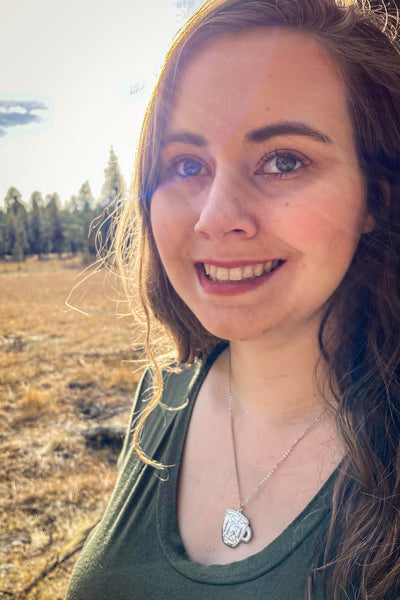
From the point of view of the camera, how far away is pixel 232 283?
1.05 m

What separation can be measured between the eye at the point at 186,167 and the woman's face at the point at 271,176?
0.05 meters

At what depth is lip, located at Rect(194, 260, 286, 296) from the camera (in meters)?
1.02

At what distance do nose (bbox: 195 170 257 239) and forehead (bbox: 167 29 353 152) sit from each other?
0.11 metres

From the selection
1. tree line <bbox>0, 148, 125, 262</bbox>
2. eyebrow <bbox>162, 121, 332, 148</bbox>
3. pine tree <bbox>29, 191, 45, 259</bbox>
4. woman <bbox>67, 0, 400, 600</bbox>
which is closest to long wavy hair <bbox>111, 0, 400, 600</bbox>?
woman <bbox>67, 0, 400, 600</bbox>

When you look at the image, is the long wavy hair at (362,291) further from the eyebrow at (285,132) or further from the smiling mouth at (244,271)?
the smiling mouth at (244,271)

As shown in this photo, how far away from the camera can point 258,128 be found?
98 cm

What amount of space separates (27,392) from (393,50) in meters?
3.76

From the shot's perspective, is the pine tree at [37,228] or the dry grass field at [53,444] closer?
the dry grass field at [53,444]

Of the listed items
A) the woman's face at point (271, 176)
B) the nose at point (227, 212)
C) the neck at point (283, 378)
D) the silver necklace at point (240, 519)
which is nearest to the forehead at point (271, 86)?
the woman's face at point (271, 176)

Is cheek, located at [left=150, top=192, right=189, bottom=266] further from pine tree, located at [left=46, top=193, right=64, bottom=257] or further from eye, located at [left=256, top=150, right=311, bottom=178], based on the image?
pine tree, located at [left=46, top=193, right=64, bottom=257]

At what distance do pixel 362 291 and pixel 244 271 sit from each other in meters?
0.33

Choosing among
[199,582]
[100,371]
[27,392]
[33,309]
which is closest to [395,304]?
[199,582]

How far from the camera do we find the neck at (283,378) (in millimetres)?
1155

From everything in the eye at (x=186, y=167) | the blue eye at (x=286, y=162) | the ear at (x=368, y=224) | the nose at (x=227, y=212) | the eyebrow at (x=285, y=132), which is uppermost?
the eyebrow at (x=285, y=132)
